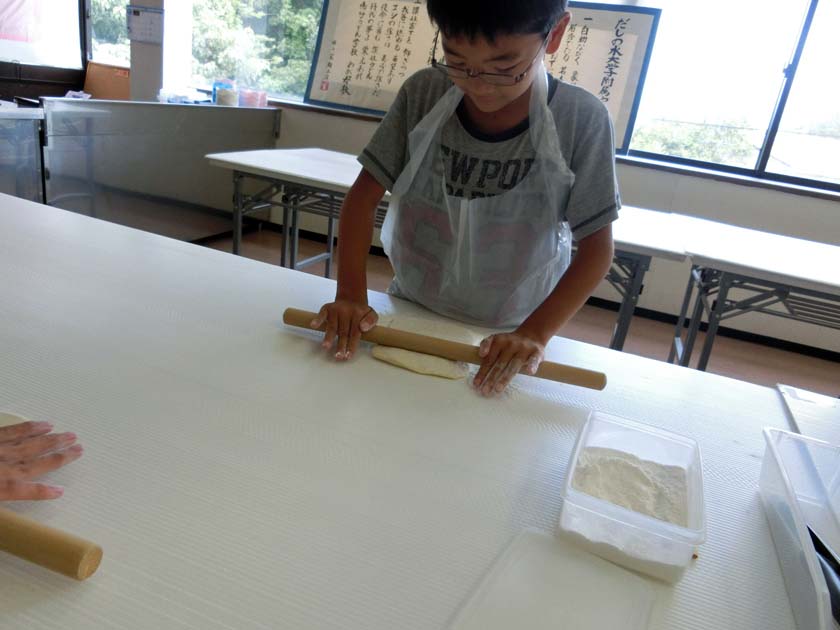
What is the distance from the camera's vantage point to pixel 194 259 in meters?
1.17

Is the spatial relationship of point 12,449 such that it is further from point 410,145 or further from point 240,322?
point 410,145

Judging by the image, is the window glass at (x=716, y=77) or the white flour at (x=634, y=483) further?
the window glass at (x=716, y=77)

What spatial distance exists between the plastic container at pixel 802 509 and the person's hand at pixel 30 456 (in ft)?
2.12

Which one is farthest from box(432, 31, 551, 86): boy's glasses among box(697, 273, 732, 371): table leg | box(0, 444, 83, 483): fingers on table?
box(697, 273, 732, 371): table leg

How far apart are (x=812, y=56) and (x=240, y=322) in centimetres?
335

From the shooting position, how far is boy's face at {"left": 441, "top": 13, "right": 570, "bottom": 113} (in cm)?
75

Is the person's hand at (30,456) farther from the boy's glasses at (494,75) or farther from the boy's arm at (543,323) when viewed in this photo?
the boy's glasses at (494,75)

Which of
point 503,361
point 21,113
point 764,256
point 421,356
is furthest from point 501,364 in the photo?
point 21,113

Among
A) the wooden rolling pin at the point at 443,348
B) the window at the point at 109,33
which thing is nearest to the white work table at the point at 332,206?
the wooden rolling pin at the point at 443,348

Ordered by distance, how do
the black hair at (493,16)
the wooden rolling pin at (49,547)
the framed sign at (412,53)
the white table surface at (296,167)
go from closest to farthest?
the wooden rolling pin at (49,547)
the black hair at (493,16)
the white table surface at (296,167)
the framed sign at (412,53)

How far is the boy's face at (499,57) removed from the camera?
751 mm

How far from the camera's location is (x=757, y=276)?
181cm

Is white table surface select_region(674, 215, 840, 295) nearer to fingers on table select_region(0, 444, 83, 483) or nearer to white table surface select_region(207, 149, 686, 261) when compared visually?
white table surface select_region(207, 149, 686, 261)

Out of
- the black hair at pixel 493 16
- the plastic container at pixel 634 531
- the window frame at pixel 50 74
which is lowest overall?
the plastic container at pixel 634 531
